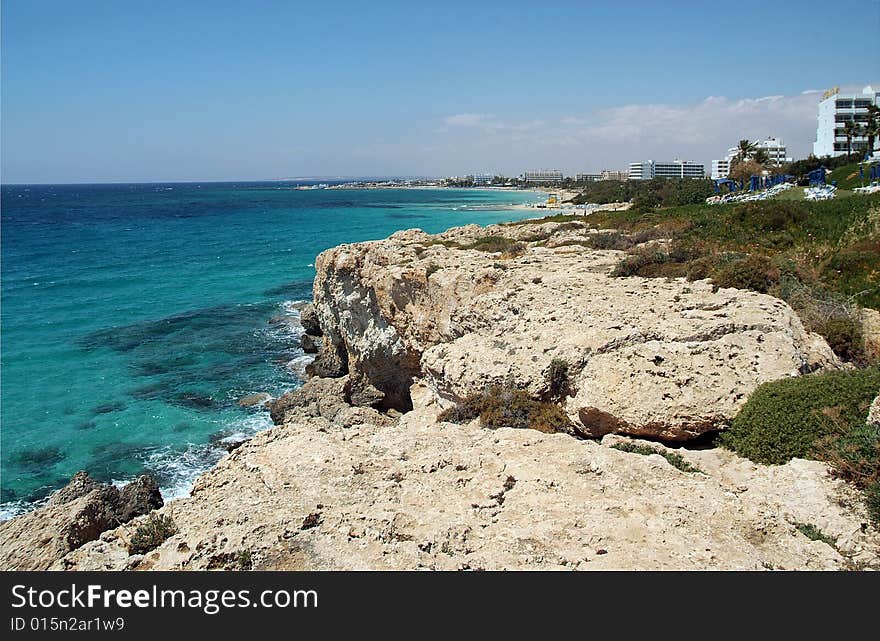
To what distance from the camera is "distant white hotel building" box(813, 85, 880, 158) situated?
68.5m

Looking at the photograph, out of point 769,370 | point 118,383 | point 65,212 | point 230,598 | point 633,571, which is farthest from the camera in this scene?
point 65,212

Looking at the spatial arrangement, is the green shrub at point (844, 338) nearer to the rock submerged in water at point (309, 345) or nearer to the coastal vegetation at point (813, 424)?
the coastal vegetation at point (813, 424)

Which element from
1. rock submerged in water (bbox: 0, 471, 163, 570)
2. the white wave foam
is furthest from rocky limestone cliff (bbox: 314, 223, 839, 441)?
rock submerged in water (bbox: 0, 471, 163, 570)

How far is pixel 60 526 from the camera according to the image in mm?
9555

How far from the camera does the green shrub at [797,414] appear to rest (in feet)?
24.4

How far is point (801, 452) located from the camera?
742cm

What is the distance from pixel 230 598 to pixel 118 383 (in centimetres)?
2265

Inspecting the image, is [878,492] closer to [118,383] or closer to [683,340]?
[683,340]

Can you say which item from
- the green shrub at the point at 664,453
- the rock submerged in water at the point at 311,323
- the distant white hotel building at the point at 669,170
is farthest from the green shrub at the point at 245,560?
the distant white hotel building at the point at 669,170

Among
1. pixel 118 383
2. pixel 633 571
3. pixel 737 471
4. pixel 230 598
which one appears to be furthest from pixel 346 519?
pixel 118 383

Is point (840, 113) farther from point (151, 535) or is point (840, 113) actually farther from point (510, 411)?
point (151, 535)

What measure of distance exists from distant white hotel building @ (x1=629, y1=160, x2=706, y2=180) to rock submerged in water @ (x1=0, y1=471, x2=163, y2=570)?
18921cm

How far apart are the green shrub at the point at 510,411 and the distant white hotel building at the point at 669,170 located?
186954 millimetres

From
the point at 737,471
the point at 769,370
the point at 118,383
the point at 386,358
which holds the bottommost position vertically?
the point at 118,383
